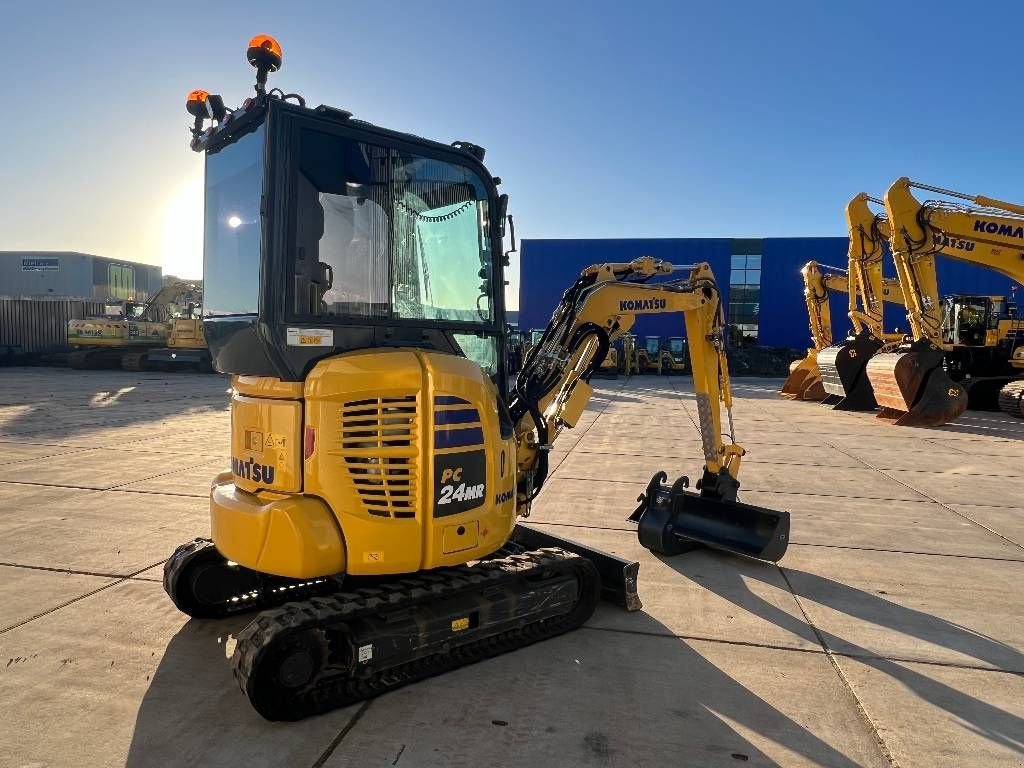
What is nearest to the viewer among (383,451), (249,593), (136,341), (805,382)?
(383,451)

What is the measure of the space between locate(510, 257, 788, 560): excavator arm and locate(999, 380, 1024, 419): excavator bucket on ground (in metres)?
13.6

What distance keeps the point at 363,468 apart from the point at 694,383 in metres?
3.00

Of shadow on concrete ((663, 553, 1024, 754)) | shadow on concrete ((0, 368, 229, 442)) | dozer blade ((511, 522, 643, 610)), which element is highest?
dozer blade ((511, 522, 643, 610))

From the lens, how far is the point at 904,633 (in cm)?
406

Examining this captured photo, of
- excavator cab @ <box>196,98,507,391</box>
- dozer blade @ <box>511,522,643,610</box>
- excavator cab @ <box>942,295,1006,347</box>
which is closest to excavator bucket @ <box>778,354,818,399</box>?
excavator cab @ <box>942,295,1006,347</box>

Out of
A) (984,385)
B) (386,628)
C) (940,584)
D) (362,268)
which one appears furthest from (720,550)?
(984,385)

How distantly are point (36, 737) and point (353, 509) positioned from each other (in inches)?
64.3

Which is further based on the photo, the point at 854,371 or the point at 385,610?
the point at 854,371

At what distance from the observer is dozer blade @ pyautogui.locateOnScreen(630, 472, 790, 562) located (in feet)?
16.9

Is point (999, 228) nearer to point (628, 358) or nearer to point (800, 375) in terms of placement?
point (800, 375)

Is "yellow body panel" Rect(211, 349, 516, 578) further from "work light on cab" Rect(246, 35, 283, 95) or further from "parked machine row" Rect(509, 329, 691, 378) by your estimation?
"parked machine row" Rect(509, 329, 691, 378)

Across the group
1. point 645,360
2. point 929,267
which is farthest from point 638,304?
point 645,360

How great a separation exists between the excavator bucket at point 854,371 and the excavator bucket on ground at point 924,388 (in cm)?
290

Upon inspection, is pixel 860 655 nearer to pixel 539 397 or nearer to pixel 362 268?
pixel 539 397
